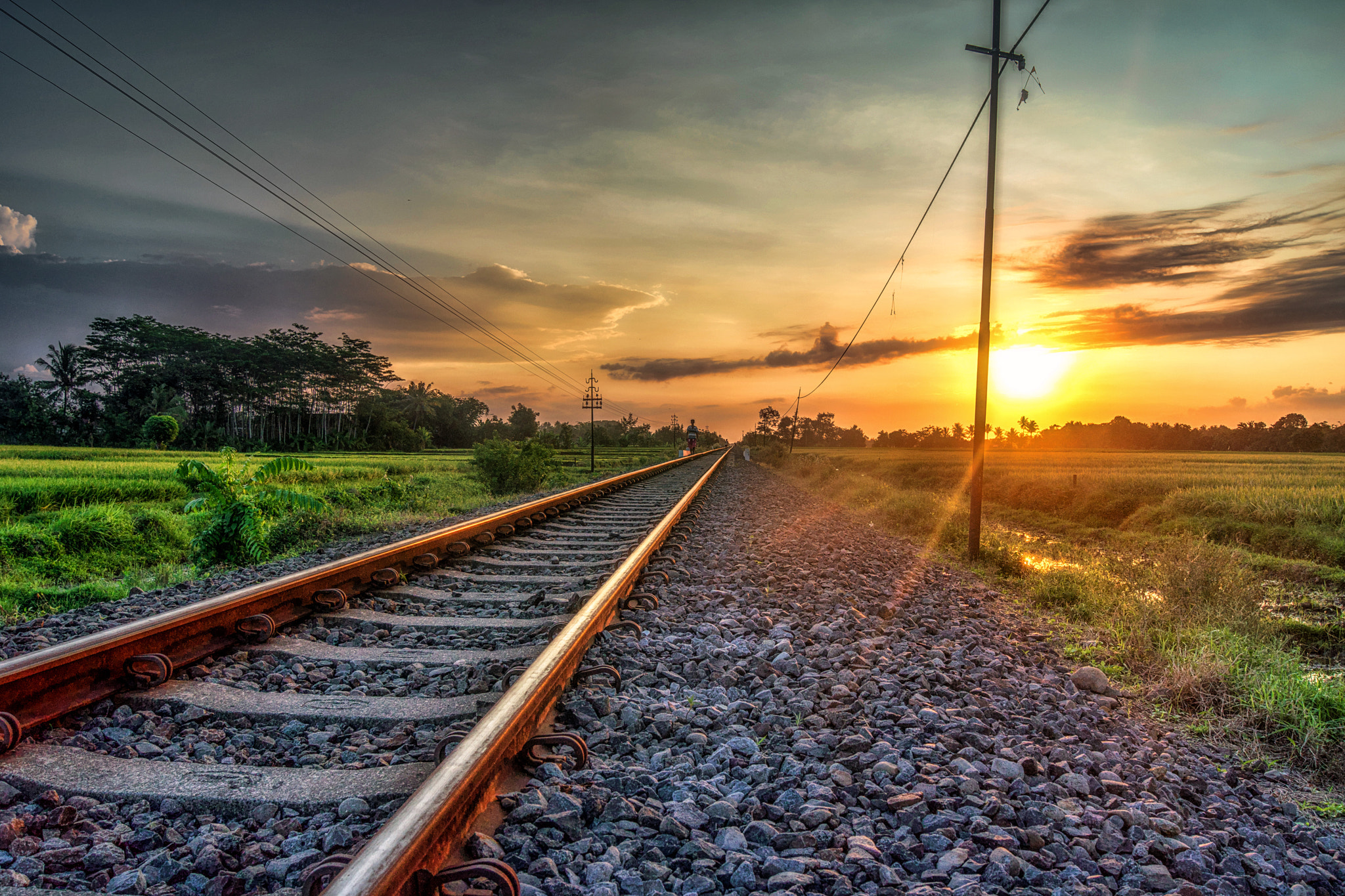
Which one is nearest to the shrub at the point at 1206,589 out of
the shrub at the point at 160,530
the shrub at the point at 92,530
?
the shrub at the point at 160,530

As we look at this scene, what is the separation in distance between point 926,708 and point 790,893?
1501 mm

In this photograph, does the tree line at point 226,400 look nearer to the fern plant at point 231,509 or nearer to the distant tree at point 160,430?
the distant tree at point 160,430

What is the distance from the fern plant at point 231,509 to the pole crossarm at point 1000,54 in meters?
9.68

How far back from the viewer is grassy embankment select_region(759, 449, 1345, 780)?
10.7ft

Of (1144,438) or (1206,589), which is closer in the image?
(1206,589)

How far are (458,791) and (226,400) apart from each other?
92.2m

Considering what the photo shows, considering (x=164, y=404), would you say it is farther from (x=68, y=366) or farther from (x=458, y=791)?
(x=458, y=791)

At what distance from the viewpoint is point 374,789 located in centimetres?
192

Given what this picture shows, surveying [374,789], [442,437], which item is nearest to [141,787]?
[374,789]

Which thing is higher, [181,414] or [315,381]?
[315,381]

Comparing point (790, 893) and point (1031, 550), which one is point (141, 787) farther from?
point (1031, 550)

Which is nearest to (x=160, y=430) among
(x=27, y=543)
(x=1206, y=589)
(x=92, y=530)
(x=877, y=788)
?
(x=92, y=530)

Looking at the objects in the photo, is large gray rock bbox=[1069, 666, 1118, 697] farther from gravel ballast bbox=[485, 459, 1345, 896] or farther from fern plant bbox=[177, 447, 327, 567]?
fern plant bbox=[177, 447, 327, 567]

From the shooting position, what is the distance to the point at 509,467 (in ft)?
58.4
